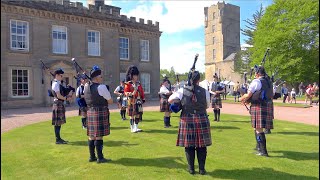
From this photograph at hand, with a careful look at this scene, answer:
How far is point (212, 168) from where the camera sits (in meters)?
5.58

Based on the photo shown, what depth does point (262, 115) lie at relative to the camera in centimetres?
639

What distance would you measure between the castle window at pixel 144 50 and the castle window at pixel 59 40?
8.37 meters

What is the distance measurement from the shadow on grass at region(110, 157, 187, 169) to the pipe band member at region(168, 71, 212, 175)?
0.66 metres

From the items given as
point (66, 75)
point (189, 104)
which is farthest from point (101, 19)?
point (189, 104)

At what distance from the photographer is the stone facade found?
64.9 feet

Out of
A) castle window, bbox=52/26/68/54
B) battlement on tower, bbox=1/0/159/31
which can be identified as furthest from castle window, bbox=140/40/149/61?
castle window, bbox=52/26/68/54

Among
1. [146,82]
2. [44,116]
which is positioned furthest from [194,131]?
[146,82]

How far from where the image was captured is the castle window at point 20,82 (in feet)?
65.6

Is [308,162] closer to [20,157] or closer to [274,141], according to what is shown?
[274,141]

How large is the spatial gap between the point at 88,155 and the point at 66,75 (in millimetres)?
17026

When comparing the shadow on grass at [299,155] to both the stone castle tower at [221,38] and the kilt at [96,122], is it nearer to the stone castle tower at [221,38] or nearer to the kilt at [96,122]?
the kilt at [96,122]

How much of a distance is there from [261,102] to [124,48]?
22.4 meters

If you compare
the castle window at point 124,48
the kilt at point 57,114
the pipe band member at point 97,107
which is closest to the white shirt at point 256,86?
the pipe band member at point 97,107

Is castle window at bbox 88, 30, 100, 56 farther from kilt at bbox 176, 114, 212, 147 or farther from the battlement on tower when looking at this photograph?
kilt at bbox 176, 114, 212, 147
